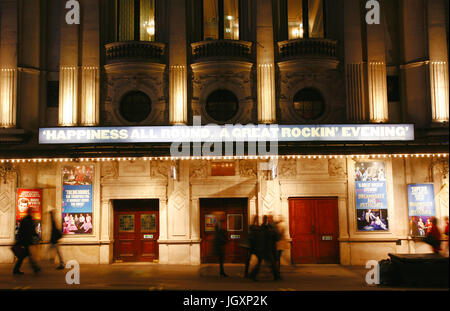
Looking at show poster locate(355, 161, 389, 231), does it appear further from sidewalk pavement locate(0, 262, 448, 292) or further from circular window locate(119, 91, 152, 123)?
circular window locate(119, 91, 152, 123)

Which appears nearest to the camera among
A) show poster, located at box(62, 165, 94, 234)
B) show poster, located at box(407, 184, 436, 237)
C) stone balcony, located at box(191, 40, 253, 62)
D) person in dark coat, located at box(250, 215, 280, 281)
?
person in dark coat, located at box(250, 215, 280, 281)

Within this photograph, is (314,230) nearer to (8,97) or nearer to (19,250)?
(19,250)

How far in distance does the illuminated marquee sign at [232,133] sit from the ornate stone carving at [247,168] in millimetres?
1601

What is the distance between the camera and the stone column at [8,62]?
16656 mm

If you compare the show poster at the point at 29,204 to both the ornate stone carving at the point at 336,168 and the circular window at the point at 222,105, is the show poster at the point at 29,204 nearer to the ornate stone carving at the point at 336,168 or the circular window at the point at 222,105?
the circular window at the point at 222,105

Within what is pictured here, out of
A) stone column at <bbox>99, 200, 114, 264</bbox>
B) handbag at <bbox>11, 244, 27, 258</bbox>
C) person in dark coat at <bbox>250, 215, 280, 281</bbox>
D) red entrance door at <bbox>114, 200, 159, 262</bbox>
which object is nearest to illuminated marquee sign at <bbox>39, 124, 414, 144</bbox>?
stone column at <bbox>99, 200, 114, 264</bbox>

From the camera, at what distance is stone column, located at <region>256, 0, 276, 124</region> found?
16844 mm

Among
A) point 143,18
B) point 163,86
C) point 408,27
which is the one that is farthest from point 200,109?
point 408,27

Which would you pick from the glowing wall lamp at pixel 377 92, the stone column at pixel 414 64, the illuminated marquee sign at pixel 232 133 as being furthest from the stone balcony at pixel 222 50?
the stone column at pixel 414 64

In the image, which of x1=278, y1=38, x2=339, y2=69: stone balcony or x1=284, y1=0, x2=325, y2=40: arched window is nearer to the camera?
x1=278, y1=38, x2=339, y2=69: stone balcony

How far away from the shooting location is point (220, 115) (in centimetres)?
1727

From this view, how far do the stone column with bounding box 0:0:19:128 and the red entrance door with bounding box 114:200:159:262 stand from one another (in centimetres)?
566

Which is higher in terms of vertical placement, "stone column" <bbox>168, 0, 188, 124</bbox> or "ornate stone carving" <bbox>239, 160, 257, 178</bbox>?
"stone column" <bbox>168, 0, 188, 124</bbox>

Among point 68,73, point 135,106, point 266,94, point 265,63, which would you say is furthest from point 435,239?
point 68,73
